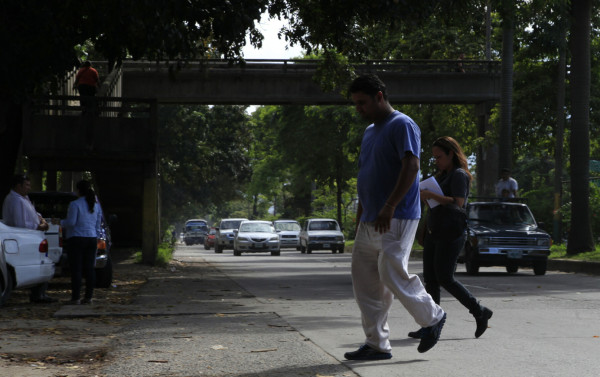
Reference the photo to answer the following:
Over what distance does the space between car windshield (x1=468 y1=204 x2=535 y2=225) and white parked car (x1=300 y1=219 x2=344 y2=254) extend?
76.8 ft

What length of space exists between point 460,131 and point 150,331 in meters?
38.8

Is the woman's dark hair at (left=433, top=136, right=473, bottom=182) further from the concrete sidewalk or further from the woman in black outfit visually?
the concrete sidewalk

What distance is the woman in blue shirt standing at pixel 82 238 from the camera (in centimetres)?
1367

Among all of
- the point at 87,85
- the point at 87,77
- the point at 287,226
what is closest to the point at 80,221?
the point at 87,77

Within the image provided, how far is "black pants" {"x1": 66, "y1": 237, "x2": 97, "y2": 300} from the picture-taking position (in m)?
13.7

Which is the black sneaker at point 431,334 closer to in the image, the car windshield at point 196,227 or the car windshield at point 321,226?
the car windshield at point 321,226

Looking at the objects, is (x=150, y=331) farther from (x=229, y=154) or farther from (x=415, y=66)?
(x=229, y=154)

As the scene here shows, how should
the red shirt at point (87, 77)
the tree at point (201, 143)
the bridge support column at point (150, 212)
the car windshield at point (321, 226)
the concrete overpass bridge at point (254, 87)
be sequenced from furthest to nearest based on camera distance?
the tree at point (201, 143) < the car windshield at point (321, 226) < the concrete overpass bridge at point (254, 87) < the bridge support column at point (150, 212) < the red shirt at point (87, 77)

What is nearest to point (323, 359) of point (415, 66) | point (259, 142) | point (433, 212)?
point (433, 212)

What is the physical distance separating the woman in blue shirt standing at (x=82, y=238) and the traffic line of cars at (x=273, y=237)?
1130 inches

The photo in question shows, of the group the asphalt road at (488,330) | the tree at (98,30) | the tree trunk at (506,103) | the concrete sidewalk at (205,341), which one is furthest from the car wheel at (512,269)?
the tree at (98,30)

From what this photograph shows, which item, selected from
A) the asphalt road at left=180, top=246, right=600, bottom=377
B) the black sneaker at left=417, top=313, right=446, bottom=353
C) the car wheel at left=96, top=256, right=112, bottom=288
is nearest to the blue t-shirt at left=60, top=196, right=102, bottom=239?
the asphalt road at left=180, top=246, right=600, bottom=377

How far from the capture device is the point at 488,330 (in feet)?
32.4

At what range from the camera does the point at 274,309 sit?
12.8 m
